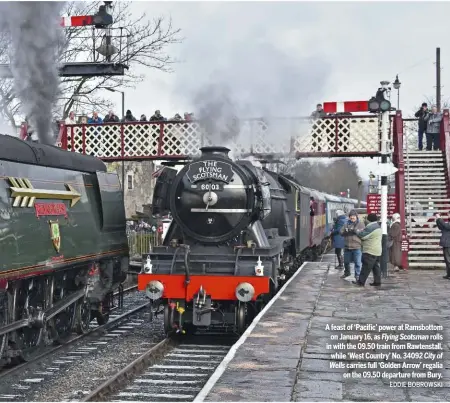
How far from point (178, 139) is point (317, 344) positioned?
1105cm

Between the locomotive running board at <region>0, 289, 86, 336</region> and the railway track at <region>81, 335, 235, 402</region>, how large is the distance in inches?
53.1

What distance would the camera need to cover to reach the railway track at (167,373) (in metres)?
7.73

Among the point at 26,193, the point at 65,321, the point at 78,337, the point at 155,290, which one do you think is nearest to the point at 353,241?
the point at 155,290

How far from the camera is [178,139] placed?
18.8 meters

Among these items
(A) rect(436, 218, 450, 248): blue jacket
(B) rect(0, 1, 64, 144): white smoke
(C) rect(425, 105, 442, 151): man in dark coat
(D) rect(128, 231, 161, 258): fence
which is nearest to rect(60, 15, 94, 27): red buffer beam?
(B) rect(0, 1, 64, 144): white smoke

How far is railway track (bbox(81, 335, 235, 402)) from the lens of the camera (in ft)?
25.4

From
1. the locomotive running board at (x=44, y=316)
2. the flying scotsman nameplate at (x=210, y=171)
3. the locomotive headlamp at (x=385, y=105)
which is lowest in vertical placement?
the locomotive running board at (x=44, y=316)

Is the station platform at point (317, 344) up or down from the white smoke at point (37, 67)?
down

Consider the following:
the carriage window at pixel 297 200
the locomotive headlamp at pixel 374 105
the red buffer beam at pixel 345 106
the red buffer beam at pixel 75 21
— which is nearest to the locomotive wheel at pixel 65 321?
the red buffer beam at pixel 75 21

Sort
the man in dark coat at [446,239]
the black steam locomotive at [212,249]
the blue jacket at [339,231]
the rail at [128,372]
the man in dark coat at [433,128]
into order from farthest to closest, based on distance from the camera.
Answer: the man in dark coat at [433,128] → the blue jacket at [339,231] → the man in dark coat at [446,239] → the black steam locomotive at [212,249] → the rail at [128,372]

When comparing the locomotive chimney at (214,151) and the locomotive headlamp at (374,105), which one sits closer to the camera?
the locomotive chimney at (214,151)

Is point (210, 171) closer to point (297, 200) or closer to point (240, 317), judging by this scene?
point (240, 317)

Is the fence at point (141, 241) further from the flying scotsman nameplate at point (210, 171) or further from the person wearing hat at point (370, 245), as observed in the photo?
the flying scotsman nameplate at point (210, 171)

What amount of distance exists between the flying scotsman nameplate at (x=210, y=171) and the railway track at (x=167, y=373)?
8.21ft
